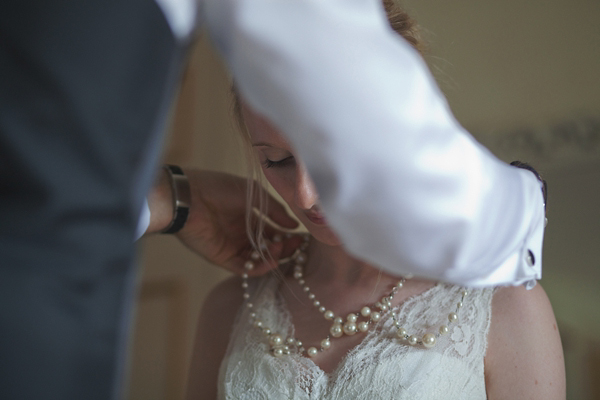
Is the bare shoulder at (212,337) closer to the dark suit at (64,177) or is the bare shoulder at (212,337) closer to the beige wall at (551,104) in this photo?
the dark suit at (64,177)

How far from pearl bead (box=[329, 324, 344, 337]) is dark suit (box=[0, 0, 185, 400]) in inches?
26.6

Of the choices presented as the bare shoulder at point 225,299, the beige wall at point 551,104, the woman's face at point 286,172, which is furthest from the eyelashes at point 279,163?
the beige wall at point 551,104

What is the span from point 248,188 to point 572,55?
1.40m

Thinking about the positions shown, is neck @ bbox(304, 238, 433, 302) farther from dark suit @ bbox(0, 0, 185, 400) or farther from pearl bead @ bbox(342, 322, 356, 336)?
dark suit @ bbox(0, 0, 185, 400)

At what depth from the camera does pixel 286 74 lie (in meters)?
0.29

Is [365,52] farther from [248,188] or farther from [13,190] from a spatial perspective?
[248,188]

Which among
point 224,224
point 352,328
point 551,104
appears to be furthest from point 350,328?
point 551,104

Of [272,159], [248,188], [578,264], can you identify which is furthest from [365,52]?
[578,264]

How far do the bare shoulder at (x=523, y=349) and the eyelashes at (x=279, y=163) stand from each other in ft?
1.27

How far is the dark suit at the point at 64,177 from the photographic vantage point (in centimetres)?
25

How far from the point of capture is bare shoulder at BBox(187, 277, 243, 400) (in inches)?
42.8

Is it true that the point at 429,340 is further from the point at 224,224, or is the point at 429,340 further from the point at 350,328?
the point at 224,224

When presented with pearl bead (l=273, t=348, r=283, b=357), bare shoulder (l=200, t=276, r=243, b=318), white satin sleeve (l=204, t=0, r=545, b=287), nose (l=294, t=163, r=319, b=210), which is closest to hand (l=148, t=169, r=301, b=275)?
bare shoulder (l=200, t=276, r=243, b=318)

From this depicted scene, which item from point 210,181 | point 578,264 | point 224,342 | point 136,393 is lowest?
point 136,393
